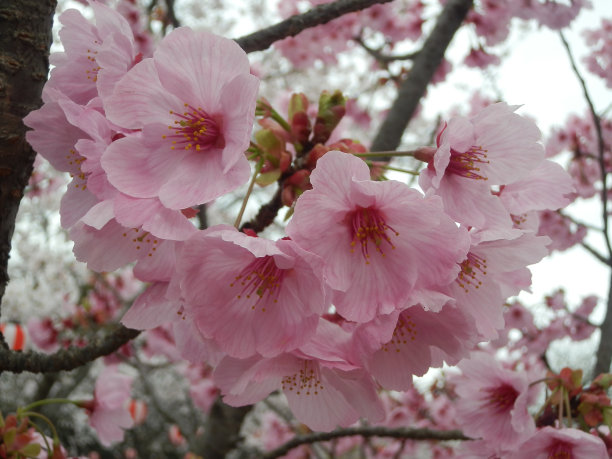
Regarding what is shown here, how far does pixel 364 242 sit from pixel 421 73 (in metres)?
1.68

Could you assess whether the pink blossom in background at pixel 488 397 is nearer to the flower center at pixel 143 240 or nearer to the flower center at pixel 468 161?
the flower center at pixel 468 161

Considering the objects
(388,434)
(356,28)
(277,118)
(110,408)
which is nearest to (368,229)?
(277,118)

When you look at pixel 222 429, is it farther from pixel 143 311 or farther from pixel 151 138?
pixel 151 138

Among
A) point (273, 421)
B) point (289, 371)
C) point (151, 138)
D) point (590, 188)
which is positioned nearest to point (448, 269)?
point (289, 371)

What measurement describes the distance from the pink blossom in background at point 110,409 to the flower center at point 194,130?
1.15m

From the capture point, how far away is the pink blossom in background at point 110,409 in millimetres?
1742

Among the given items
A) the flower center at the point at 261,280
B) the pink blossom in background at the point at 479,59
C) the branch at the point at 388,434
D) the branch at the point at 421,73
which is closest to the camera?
the flower center at the point at 261,280

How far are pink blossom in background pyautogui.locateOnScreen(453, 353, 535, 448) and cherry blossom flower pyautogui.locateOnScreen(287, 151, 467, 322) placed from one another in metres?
0.72

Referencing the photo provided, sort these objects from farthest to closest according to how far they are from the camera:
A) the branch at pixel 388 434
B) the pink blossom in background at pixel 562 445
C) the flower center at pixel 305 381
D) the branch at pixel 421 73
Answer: the branch at pixel 421 73 < the branch at pixel 388 434 < the pink blossom in background at pixel 562 445 < the flower center at pixel 305 381

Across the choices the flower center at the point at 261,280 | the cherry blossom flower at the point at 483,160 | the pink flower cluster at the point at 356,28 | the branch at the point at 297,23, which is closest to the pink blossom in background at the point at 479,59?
the pink flower cluster at the point at 356,28

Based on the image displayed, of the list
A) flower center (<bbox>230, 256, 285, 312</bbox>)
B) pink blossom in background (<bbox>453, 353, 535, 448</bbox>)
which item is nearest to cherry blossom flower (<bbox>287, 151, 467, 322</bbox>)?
flower center (<bbox>230, 256, 285, 312</bbox>)

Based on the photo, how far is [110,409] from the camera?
176 centimetres

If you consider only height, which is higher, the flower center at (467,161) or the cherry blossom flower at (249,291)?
the flower center at (467,161)

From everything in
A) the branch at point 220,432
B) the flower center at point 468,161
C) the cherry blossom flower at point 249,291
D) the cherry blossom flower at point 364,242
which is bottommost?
the branch at point 220,432
